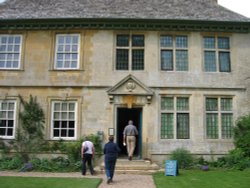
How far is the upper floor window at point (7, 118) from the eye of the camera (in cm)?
1665

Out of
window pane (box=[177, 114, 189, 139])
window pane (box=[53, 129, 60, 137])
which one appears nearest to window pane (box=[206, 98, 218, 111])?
window pane (box=[177, 114, 189, 139])

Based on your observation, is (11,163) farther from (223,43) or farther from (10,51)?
(223,43)

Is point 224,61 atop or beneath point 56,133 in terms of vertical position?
Result: atop

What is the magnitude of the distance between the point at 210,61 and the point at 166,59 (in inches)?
94.9

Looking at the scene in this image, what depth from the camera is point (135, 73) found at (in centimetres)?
1675

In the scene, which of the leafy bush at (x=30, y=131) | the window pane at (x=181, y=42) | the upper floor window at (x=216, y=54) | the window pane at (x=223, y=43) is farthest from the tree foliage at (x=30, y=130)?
the window pane at (x=223, y=43)

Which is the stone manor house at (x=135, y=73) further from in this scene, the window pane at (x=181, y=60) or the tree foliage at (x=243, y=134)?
the tree foliage at (x=243, y=134)

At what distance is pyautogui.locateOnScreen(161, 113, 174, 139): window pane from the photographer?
16.4 metres

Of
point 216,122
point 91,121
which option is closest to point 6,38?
point 91,121

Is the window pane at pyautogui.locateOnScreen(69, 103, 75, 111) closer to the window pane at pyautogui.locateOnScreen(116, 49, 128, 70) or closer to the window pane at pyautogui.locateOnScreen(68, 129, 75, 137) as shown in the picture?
the window pane at pyautogui.locateOnScreen(68, 129, 75, 137)

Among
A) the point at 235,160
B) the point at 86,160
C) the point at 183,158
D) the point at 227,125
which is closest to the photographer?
the point at 86,160

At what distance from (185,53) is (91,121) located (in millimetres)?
6256

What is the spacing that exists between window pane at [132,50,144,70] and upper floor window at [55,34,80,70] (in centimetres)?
302

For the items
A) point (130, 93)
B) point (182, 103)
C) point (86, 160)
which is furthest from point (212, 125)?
point (86, 160)
